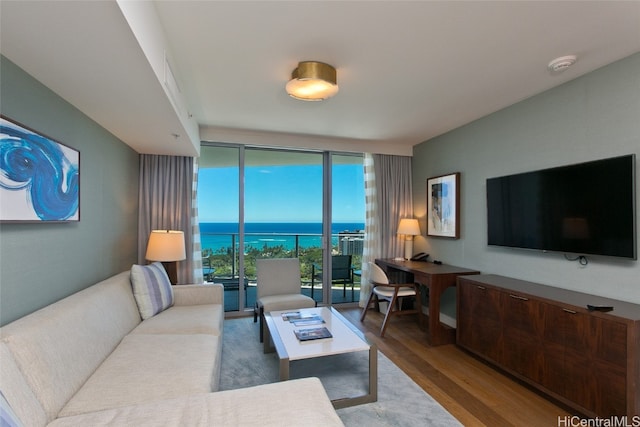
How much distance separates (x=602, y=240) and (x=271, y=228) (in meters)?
3.55

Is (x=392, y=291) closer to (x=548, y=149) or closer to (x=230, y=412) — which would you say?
(x=548, y=149)

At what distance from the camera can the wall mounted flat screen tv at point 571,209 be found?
2.05 meters

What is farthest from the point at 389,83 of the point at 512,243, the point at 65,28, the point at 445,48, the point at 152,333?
the point at 152,333

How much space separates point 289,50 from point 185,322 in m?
2.19

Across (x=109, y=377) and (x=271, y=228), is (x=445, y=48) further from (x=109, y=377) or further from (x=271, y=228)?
(x=271, y=228)

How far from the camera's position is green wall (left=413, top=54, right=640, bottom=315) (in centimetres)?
212

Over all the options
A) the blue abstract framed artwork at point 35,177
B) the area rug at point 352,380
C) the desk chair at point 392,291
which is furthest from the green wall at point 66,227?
the desk chair at point 392,291

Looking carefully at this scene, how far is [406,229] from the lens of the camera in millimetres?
4223


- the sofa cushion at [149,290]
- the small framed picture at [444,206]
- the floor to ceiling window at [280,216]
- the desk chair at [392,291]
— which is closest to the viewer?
the sofa cushion at [149,290]

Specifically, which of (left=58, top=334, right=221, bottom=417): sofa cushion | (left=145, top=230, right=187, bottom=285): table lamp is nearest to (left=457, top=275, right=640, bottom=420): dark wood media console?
(left=58, top=334, right=221, bottom=417): sofa cushion

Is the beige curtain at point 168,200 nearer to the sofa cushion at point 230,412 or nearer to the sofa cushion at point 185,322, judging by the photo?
the sofa cushion at point 185,322

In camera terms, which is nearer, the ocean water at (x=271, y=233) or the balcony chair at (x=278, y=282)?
the balcony chair at (x=278, y=282)
